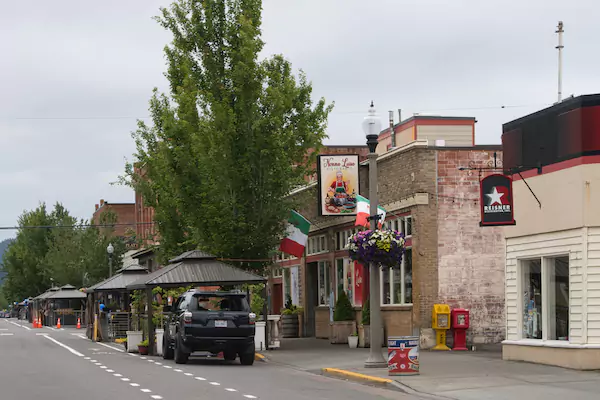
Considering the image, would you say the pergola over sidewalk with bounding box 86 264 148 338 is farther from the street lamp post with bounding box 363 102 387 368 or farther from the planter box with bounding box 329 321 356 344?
the street lamp post with bounding box 363 102 387 368

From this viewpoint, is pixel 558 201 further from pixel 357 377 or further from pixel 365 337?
pixel 365 337

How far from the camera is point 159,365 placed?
81.9 feet

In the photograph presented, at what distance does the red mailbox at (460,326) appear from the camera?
28594 millimetres

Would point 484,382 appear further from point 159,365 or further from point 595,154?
point 159,365

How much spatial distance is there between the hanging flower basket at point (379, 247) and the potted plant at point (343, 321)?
460 inches

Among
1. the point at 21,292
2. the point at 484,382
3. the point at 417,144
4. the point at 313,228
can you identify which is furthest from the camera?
the point at 21,292

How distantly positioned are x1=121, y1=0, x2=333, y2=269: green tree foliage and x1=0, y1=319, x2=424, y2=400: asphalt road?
6144 millimetres

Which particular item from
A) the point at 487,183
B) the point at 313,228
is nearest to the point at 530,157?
the point at 487,183

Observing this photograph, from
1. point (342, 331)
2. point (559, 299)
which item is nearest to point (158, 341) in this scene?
point (342, 331)

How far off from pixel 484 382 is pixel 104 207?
10255cm

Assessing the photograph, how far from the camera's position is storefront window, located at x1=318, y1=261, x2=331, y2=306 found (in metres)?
38.7

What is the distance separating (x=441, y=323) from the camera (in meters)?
28.7

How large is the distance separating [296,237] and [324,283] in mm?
5465

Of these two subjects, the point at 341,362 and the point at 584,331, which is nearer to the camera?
the point at 584,331
